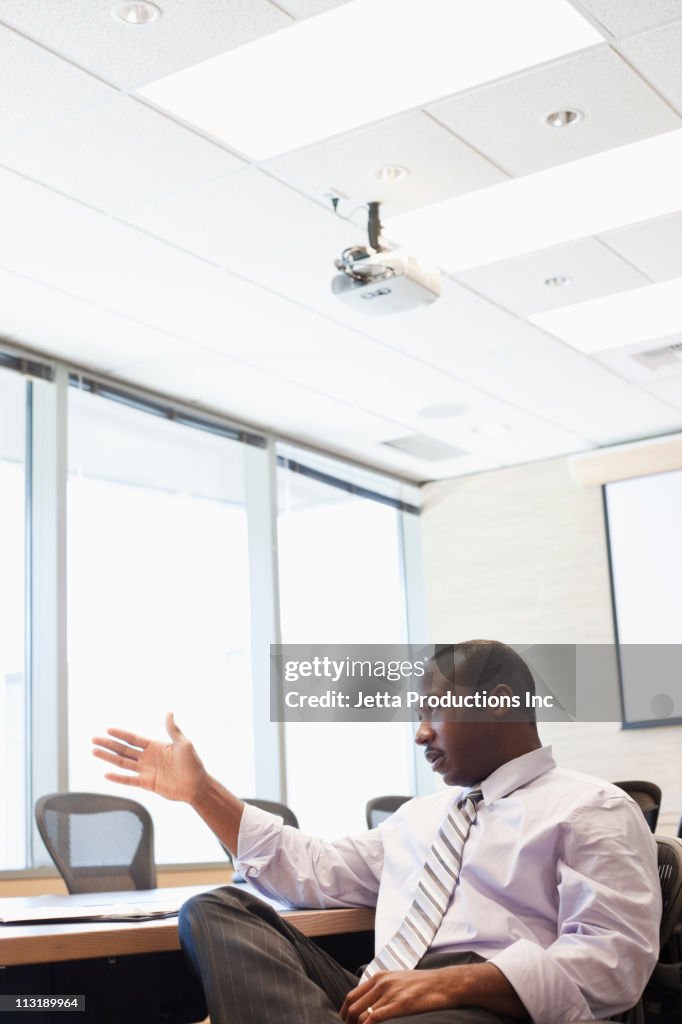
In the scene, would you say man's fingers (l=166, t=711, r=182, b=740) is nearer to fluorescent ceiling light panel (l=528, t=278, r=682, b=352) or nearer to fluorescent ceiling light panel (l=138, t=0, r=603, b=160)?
fluorescent ceiling light panel (l=138, t=0, r=603, b=160)

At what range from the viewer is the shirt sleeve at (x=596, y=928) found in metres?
1.73

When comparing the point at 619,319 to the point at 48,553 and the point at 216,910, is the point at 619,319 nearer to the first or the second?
the point at 48,553

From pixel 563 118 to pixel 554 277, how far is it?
4.27ft

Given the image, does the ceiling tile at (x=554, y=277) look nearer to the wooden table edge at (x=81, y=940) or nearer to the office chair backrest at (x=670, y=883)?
the office chair backrest at (x=670, y=883)

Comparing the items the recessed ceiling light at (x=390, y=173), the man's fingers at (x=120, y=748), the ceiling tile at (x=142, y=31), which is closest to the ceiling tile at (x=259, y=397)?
the recessed ceiling light at (x=390, y=173)

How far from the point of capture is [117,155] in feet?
13.9

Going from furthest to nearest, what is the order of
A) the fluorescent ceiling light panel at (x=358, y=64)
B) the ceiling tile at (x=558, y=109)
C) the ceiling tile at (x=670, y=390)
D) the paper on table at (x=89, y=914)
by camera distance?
the ceiling tile at (x=670, y=390) → the ceiling tile at (x=558, y=109) → the fluorescent ceiling light panel at (x=358, y=64) → the paper on table at (x=89, y=914)

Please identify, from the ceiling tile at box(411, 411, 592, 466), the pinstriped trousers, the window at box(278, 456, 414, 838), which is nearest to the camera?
the pinstriped trousers

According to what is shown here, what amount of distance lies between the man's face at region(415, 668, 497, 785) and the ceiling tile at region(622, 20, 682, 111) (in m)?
2.39

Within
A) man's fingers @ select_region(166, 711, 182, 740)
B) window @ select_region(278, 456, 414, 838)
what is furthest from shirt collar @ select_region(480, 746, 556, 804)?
window @ select_region(278, 456, 414, 838)

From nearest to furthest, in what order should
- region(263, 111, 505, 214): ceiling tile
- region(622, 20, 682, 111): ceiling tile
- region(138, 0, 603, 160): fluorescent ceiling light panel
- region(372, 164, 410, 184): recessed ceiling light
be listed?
region(138, 0, 603, 160): fluorescent ceiling light panel, region(622, 20, 682, 111): ceiling tile, region(263, 111, 505, 214): ceiling tile, region(372, 164, 410, 184): recessed ceiling light

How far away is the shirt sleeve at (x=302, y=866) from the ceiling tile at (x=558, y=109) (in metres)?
2.56

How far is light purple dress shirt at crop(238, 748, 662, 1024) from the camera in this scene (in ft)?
5.75

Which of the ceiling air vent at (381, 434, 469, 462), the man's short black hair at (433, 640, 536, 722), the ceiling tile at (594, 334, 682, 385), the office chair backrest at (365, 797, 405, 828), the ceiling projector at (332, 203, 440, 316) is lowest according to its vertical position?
the office chair backrest at (365, 797, 405, 828)
